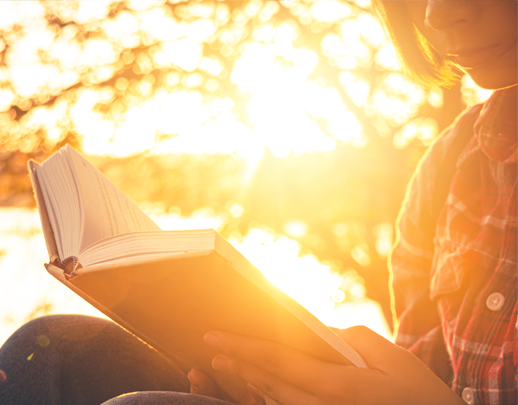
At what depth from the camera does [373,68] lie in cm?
380

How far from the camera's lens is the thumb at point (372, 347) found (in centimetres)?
66

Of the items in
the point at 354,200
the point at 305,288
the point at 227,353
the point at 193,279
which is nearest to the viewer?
the point at 193,279

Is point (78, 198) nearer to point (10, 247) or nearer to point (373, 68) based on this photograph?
point (373, 68)

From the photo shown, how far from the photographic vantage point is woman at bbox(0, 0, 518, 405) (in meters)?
0.65

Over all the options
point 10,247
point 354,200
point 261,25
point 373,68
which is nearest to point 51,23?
point 261,25

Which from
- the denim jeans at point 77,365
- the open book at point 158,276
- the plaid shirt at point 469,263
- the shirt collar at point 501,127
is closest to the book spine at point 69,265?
the open book at point 158,276

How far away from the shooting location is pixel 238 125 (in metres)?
4.00

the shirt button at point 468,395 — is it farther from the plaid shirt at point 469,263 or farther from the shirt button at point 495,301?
the shirt button at point 495,301

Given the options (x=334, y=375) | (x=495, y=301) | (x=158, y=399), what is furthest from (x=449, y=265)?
(x=158, y=399)

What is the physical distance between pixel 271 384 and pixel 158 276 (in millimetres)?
345

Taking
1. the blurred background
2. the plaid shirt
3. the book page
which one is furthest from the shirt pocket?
the blurred background

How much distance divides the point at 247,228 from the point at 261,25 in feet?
7.95

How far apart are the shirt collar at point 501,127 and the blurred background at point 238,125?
2.53m

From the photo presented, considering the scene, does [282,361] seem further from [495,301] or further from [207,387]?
[495,301]
